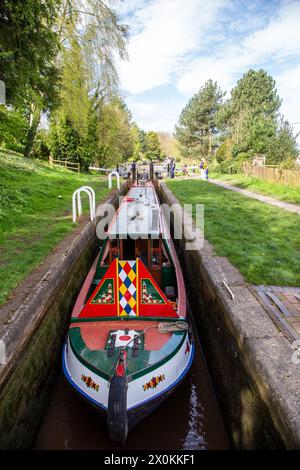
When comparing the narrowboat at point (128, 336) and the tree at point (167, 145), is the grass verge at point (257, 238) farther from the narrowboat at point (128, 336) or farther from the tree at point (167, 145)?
the tree at point (167, 145)

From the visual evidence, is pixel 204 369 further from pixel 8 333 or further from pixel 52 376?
pixel 8 333

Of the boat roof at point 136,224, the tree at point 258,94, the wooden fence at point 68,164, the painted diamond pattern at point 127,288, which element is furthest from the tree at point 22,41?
the tree at point 258,94

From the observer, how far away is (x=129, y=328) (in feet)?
16.9

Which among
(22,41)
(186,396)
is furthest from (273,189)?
(186,396)

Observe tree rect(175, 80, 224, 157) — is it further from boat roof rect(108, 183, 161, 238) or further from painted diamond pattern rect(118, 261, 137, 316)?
painted diamond pattern rect(118, 261, 137, 316)

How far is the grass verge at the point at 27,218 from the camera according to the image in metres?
6.71

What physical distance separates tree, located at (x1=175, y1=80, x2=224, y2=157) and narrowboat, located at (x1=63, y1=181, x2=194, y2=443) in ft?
135

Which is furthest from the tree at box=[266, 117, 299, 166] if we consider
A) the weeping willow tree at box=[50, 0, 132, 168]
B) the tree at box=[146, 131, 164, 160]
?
the tree at box=[146, 131, 164, 160]

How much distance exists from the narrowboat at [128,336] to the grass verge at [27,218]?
1.46 m

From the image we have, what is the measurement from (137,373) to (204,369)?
235 centimetres

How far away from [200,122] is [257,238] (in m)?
43.3

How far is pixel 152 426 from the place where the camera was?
15.5 ft
